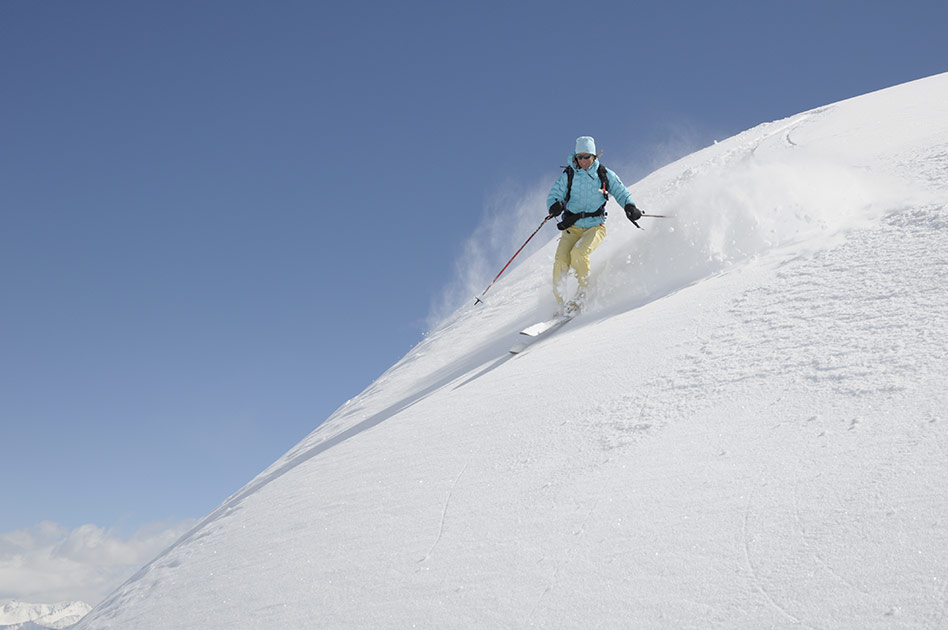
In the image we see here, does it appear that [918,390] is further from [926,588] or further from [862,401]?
[926,588]

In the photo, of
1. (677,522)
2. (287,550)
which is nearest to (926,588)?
(677,522)

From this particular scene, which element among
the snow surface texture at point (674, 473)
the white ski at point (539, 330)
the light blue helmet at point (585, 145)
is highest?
the light blue helmet at point (585, 145)

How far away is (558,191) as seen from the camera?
8.22 m

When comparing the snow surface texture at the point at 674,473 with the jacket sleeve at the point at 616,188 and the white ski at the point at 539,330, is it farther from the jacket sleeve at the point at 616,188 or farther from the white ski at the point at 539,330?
the jacket sleeve at the point at 616,188

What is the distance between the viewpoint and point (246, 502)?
611 cm

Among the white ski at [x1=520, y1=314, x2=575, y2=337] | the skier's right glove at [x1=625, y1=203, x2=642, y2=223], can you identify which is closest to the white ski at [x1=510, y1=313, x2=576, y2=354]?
the white ski at [x1=520, y1=314, x2=575, y2=337]

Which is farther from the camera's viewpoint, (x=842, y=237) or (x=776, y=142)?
(x=776, y=142)

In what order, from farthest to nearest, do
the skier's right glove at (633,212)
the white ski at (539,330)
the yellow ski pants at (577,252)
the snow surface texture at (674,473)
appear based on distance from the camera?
1. the yellow ski pants at (577,252)
2. the skier's right glove at (633,212)
3. the white ski at (539,330)
4. the snow surface texture at (674,473)

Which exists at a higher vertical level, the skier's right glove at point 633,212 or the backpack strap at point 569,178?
the backpack strap at point 569,178

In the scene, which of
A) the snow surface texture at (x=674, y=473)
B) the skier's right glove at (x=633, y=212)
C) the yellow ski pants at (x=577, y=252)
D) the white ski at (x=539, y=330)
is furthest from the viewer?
the yellow ski pants at (x=577, y=252)

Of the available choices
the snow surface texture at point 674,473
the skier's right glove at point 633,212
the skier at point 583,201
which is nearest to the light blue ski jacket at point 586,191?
the skier at point 583,201

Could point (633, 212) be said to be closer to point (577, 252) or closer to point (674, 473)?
point (577, 252)

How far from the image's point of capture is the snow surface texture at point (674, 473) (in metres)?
2.68

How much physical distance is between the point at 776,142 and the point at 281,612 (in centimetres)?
1089
